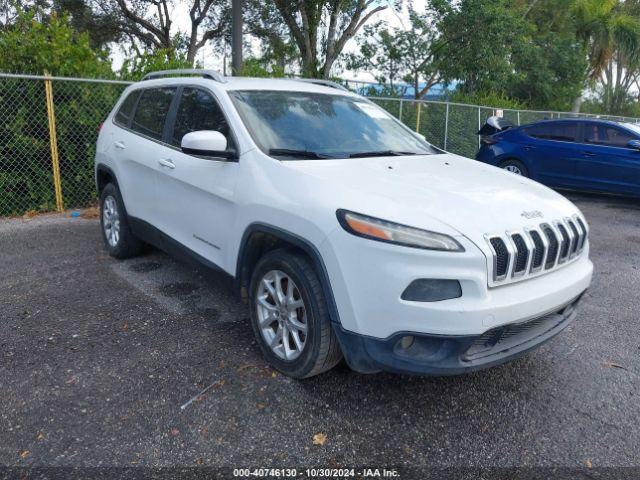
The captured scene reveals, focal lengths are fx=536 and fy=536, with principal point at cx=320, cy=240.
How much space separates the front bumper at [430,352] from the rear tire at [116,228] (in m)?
3.14

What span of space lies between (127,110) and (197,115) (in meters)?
1.52

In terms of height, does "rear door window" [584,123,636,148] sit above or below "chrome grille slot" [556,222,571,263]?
above

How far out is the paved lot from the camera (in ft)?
8.38

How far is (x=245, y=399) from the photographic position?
116 inches

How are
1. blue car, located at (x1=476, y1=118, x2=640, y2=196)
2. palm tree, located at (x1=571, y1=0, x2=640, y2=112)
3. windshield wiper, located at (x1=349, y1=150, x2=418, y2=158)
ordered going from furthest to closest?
palm tree, located at (x1=571, y1=0, x2=640, y2=112)
blue car, located at (x1=476, y1=118, x2=640, y2=196)
windshield wiper, located at (x1=349, y1=150, x2=418, y2=158)

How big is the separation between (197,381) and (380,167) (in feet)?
5.52

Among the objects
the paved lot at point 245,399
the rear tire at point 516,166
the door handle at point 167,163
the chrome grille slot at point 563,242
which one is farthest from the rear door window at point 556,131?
the door handle at point 167,163

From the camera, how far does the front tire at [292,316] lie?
2758 millimetres

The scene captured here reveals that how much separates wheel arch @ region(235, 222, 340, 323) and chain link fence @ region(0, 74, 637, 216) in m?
5.13

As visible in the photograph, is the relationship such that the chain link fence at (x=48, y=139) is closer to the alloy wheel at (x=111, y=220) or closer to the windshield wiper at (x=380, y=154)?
the alloy wheel at (x=111, y=220)

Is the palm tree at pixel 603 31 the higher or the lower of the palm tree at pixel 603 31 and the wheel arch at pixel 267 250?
the higher

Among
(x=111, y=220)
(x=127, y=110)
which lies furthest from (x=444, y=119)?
(x=111, y=220)

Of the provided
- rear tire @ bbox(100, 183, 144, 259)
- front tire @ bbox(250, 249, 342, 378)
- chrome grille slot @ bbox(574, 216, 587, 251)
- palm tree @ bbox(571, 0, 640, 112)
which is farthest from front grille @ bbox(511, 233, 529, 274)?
palm tree @ bbox(571, 0, 640, 112)

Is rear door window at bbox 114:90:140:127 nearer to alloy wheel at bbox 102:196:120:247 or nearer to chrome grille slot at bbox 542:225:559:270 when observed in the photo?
alloy wheel at bbox 102:196:120:247
